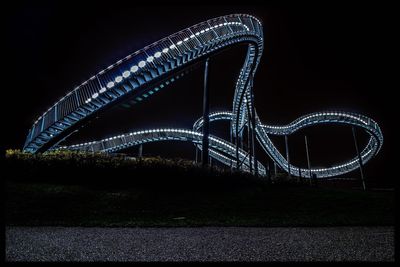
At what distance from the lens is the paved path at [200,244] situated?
3922mm

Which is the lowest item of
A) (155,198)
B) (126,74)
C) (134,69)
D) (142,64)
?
(155,198)

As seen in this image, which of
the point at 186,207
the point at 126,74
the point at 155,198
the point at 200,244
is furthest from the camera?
the point at 126,74

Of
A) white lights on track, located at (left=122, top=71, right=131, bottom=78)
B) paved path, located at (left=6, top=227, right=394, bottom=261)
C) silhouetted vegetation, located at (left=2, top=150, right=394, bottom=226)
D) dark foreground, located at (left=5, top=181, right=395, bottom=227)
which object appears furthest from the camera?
white lights on track, located at (left=122, top=71, right=131, bottom=78)

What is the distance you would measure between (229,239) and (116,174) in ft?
25.5

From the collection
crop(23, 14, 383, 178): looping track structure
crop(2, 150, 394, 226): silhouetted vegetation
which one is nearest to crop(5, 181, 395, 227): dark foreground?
crop(2, 150, 394, 226): silhouetted vegetation

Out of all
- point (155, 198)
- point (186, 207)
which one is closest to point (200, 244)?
point (186, 207)

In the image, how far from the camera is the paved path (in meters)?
3.92

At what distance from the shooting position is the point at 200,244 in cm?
466

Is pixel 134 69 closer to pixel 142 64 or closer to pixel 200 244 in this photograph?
pixel 142 64

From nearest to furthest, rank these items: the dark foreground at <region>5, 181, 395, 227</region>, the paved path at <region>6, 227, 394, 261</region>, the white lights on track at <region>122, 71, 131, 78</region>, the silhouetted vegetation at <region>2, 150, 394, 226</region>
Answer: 1. the paved path at <region>6, 227, 394, 261</region>
2. the dark foreground at <region>5, 181, 395, 227</region>
3. the silhouetted vegetation at <region>2, 150, 394, 226</region>
4. the white lights on track at <region>122, 71, 131, 78</region>

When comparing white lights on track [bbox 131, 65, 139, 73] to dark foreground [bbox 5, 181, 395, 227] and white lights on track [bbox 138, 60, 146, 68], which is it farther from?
dark foreground [bbox 5, 181, 395, 227]

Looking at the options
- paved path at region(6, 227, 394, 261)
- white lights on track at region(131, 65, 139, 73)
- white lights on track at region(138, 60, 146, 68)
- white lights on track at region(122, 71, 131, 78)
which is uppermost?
white lights on track at region(138, 60, 146, 68)

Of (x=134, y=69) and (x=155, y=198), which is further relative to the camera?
(x=134, y=69)

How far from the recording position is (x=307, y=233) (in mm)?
5672
